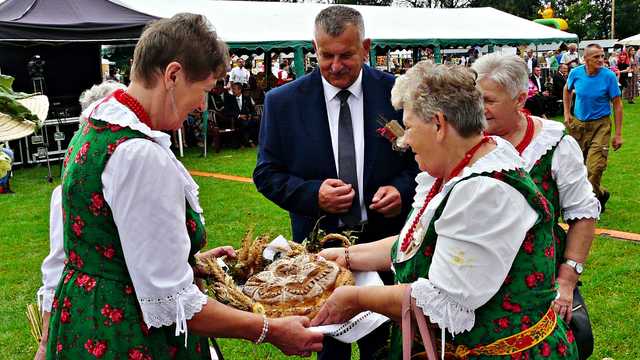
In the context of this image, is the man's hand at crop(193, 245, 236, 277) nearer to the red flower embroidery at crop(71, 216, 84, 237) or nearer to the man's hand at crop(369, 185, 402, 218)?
A: the red flower embroidery at crop(71, 216, 84, 237)

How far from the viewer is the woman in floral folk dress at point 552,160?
114 inches

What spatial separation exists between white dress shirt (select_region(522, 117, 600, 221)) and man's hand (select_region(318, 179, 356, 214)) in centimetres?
A: 81

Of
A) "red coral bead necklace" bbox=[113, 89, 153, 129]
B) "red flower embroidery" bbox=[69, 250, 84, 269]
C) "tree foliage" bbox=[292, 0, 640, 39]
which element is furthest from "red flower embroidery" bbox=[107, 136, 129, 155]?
"tree foliage" bbox=[292, 0, 640, 39]

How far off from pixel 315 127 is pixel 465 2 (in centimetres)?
7580

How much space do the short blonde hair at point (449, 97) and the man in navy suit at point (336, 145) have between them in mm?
1079

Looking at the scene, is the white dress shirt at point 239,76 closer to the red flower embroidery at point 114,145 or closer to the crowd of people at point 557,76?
the crowd of people at point 557,76

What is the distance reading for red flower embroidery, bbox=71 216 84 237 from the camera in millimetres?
1900

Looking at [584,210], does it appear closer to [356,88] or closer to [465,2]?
[356,88]

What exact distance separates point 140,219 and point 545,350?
134 centimetres

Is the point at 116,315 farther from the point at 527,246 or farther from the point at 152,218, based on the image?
the point at 527,246

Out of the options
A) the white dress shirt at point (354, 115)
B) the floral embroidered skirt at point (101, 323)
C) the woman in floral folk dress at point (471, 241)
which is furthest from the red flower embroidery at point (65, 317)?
the white dress shirt at point (354, 115)

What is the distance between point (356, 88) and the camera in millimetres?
3318

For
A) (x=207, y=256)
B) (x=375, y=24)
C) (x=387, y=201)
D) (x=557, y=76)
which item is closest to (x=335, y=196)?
(x=387, y=201)

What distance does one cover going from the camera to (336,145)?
3.29m
